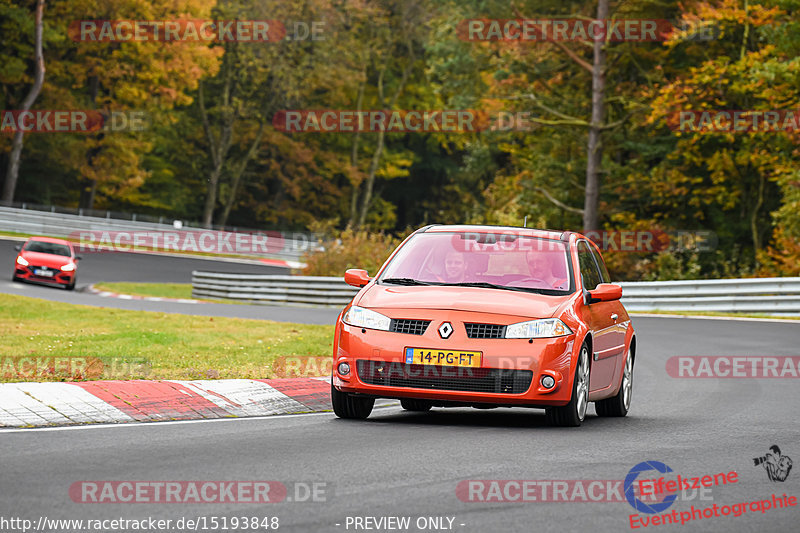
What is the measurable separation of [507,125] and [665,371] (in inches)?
1094

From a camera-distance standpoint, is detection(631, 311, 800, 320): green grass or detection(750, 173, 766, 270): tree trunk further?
detection(750, 173, 766, 270): tree trunk

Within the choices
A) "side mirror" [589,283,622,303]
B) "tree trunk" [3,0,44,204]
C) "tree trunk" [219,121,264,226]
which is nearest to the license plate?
"side mirror" [589,283,622,303]

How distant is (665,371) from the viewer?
17219 mm

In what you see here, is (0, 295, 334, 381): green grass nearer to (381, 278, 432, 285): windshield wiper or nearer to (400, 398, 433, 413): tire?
(400, 398, 433, 413): tire

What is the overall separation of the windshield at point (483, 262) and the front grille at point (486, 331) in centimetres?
83

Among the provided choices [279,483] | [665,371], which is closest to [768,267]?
[665,371]

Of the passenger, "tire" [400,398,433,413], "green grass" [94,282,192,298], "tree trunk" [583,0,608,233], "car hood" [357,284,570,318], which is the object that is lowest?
"green grass" [94,282,192,298]

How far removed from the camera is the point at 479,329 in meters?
9.85

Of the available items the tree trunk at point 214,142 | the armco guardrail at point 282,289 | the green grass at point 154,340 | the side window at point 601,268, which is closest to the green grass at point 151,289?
the armco guardrail at point 282,289

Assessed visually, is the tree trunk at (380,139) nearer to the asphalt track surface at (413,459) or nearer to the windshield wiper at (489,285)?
the asphalt track surface at (413,459)

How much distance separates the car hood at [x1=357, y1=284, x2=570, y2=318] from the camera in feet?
32.8

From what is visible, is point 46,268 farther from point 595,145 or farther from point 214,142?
point 214,142

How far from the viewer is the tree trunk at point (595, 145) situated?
41.3m

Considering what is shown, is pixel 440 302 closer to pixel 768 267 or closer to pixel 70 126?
pixel 768 267
